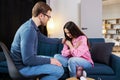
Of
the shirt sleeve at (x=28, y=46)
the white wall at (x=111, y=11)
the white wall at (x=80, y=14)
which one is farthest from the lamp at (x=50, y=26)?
the white wall at (x=111, y=11)

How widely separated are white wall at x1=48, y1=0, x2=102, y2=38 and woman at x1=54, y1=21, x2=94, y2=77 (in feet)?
7.08

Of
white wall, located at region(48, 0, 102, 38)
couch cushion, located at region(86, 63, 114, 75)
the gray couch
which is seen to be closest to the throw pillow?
the gray couch

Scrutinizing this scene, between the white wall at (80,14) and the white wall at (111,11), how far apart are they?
20.3 feet

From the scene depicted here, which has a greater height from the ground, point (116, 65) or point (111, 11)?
point (111, 11)

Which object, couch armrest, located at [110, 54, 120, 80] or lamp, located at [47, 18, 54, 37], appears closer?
couch armrest, located at [110, 54, 120, 80]

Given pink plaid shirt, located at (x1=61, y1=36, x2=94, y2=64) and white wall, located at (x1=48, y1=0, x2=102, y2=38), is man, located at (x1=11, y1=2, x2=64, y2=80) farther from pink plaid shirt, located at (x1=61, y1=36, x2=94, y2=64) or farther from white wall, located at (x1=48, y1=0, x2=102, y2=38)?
white wall, located at (x1=48, y1=0, x2=102, y2=38)

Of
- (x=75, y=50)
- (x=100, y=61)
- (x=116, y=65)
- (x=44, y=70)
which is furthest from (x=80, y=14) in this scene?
(x=44, y=70)

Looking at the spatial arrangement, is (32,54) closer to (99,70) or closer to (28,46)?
(28,46)

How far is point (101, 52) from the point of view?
373cm

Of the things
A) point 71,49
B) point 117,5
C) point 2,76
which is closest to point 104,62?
point 71,49

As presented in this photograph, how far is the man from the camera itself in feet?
6.08

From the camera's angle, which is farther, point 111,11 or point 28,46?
point 111,11

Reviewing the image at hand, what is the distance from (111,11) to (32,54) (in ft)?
34.4

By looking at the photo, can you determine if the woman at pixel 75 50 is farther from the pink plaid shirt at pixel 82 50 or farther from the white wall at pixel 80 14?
the white wall at pixel 80 14
